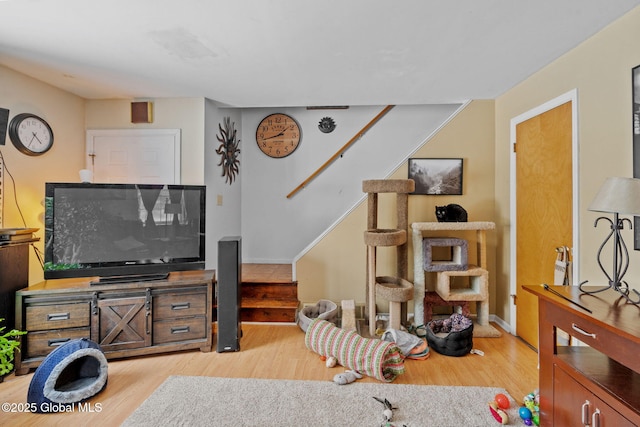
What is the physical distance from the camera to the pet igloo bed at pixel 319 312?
285 centimetres

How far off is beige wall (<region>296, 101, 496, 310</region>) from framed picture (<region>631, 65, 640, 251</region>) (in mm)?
1455

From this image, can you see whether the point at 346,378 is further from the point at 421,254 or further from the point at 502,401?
the point at 421,254

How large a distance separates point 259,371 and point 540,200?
100 inches

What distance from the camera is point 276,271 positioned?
3.59 m

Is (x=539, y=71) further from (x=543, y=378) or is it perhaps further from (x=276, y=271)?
(x=276, y=271)

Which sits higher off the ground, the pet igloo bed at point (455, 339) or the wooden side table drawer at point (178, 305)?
the wooden side table drawer at point (178, 305)

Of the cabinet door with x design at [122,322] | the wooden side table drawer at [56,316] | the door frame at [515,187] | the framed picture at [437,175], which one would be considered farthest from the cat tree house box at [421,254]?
the wooden side table drawer at [56,316]

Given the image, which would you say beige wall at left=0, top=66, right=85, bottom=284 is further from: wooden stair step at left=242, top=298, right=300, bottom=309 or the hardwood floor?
wooden stair step at left=242, top=298, right=300, bottom=309

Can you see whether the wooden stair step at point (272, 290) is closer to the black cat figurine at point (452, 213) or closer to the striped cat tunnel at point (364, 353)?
the striped cat tunnel at point (364, 353)

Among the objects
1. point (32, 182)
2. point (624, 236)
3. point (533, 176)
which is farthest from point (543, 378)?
point (32, 182)

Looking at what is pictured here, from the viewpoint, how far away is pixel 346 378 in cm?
207

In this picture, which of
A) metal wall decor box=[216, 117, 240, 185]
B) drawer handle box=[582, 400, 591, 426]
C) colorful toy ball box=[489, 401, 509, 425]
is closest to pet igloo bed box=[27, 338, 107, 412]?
metal wall decor box=[216, 117, 240, 185]

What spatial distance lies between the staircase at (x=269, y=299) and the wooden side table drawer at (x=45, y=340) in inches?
Result: 46.1

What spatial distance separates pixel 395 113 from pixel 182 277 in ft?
10.0
